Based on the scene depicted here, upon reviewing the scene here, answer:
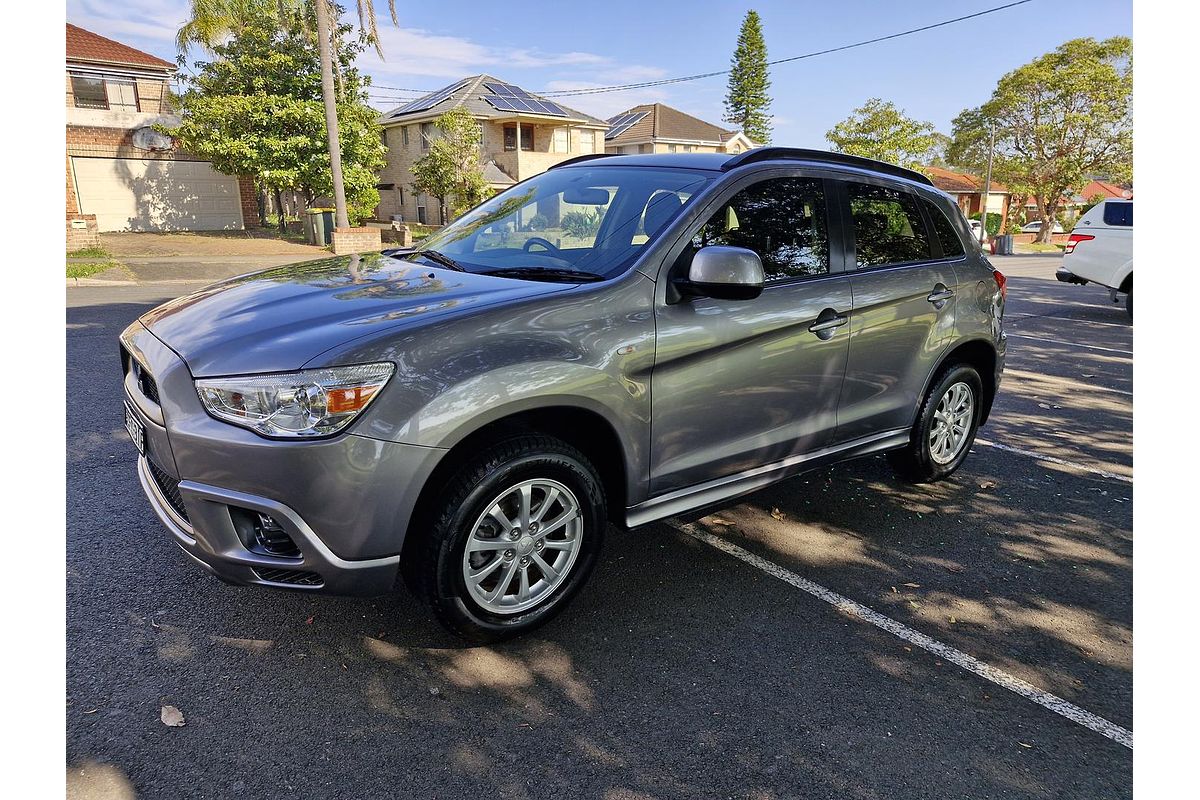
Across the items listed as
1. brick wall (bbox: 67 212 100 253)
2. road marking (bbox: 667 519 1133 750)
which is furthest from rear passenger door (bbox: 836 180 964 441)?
brick wall (bbox: 67 212 100 253)

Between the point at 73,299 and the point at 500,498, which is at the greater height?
the point at 73,299

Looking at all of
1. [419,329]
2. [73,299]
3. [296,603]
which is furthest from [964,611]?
[73,299]

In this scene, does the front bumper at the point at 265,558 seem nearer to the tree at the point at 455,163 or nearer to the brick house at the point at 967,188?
the tree at the point at 455,163

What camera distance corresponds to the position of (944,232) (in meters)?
4.80

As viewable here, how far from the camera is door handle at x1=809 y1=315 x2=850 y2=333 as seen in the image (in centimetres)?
383

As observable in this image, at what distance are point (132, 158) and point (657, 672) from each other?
28.7 metres

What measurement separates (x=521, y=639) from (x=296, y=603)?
1000mm

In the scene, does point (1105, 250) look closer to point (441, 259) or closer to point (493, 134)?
point (441, 259)

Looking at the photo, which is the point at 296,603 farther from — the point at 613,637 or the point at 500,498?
the point at 613,637

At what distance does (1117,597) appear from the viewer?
377 centimetres

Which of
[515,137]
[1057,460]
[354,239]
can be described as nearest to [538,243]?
[1057,460]

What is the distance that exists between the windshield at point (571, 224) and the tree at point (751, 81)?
5996 cm

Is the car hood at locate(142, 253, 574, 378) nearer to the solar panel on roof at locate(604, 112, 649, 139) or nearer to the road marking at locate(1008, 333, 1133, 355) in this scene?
the road marking at locate(1008, 333, 1133, 355)

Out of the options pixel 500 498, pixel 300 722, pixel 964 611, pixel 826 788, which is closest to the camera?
pixel 826 788
